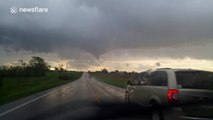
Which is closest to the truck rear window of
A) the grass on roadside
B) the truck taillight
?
the truck taillight

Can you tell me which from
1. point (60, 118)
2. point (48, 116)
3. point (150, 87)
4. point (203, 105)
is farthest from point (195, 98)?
point (48, 116)

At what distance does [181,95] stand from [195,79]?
0.78 metres

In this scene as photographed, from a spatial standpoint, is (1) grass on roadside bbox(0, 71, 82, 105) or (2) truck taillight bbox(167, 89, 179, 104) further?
(1) grass on roadside bbox(0, 71, 82, 105)

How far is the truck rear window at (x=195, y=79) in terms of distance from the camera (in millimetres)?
9508

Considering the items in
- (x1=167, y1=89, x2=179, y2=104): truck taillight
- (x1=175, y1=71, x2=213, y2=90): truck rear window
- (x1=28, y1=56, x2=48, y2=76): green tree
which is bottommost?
(x1=167, y1=89, x2=179, y2=104): truck taillight

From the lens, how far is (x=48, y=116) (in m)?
12.1

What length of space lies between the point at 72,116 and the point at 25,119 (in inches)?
67.4

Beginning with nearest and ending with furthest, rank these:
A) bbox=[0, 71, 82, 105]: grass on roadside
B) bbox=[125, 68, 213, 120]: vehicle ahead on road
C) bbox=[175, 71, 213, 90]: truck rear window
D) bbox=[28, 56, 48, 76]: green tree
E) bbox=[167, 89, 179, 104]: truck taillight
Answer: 1. bbox=[125, 68, 213, 120]: vehicle ahead on road
2. bbox=[167, 89, 179, 104]: truck taillight
3. bbox=[175, 71, 213, 90]: truck rear window
4. bbox=[0, 71, 82, 105]: grass on roadside
5. bbox=[28, 56, 48, 76]: green tree

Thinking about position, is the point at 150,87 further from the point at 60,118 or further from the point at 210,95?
the point at 60,118

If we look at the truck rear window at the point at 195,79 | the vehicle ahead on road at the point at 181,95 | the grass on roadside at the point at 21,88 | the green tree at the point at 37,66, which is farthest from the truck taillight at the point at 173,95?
the green tree at the point at 37,66

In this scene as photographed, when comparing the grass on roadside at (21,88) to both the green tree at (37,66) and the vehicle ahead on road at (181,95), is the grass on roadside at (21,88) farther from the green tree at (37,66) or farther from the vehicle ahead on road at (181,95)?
the green tree at (37,66)

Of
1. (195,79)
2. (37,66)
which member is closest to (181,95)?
(195,79)

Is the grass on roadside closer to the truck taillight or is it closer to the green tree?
the truck taillight

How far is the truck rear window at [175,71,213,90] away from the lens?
9.51 metres
